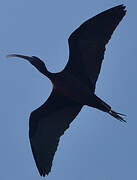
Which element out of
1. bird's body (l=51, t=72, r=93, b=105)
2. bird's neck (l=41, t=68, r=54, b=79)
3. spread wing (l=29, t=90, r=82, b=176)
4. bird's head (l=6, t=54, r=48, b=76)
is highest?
bird's head (l=6, t=54, r=48, b=76)

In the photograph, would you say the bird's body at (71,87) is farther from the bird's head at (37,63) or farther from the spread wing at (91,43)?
the bird's head at (37,63)

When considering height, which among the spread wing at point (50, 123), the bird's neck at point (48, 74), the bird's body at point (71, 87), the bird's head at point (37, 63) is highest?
the bird's head at point (37, 63)

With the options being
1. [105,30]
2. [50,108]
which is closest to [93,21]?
[105,30]

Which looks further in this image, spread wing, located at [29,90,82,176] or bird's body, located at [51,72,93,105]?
spread wing, located at [29,90,82,176]

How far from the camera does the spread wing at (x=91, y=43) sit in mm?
15492

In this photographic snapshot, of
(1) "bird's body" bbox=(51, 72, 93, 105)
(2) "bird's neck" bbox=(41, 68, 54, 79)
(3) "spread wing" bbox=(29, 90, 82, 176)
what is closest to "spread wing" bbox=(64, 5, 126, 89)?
(1) "bird's body" bbox=(51, 72, 93, 105)

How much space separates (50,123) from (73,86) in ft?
5.41

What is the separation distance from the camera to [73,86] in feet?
51.2

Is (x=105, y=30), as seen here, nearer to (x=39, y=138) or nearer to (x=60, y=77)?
(x=60, y=77)

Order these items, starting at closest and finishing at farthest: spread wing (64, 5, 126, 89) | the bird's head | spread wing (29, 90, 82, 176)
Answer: spread wing (64, 5, 126, 89) < the bird's head < spread wing (29, 90, 82, 176)

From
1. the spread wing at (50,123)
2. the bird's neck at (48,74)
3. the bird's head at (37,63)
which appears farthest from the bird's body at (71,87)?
the spread wing at (50,123)

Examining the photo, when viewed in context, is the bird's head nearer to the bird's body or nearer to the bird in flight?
the bird in flight

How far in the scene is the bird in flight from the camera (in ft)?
51.0

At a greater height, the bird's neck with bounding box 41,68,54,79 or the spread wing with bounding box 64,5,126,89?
the spread wing with bounding box 64,5,126,89
